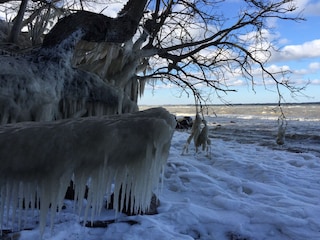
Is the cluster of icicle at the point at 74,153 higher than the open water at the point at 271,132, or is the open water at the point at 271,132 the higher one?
the cluster of icicle at the point at 74,153

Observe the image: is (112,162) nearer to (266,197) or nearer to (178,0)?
(266,197)

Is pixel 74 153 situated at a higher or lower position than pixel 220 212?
higher

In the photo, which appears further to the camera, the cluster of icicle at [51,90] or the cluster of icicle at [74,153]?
the cluster of icicle at [51,90]

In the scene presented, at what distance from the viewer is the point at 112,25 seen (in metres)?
3.80

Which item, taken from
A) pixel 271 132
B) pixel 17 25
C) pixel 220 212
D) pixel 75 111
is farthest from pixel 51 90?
pixel 271 132

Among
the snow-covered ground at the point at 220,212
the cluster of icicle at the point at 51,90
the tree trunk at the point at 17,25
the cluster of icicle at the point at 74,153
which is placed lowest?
the snow-covered ground at the point at 220,212

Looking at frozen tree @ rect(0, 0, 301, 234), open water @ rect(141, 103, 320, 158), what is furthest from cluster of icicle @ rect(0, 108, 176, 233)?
open water @ rect(141, 103, 320, 158)

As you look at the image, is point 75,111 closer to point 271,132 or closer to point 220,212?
point 220,212

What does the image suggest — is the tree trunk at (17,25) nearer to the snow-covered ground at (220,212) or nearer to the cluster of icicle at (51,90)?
the cluster of icicle at (51,90)

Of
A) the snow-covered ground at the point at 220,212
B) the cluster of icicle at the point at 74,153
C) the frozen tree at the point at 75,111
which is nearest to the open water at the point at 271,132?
the snow-covered ground at the point at 220,212

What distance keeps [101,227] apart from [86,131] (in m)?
2.43

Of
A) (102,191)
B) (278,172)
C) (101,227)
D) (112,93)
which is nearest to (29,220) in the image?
(101,227)

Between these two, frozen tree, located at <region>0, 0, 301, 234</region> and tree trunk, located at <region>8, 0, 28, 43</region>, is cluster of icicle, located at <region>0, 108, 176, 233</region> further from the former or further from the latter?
tree trunk, located at <region>8, 0, 28, 43</region>

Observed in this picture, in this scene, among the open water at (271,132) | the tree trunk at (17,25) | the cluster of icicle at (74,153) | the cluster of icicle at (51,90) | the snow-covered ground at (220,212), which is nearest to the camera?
the cluster of icicle at (74,153)
